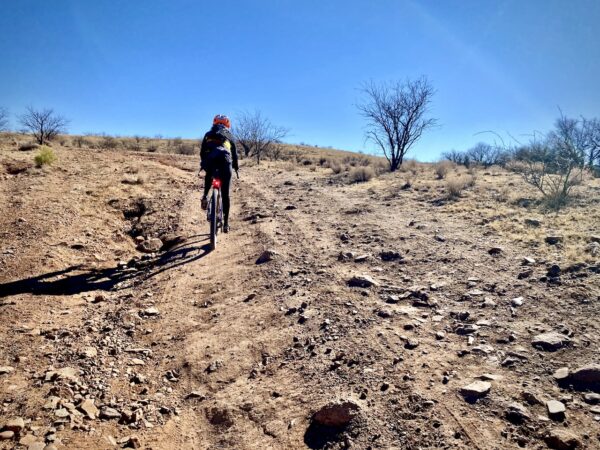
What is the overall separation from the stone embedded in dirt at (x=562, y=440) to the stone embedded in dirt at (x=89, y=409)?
9.46ft

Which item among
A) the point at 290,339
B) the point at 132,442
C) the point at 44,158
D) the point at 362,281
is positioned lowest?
the point at 132,442

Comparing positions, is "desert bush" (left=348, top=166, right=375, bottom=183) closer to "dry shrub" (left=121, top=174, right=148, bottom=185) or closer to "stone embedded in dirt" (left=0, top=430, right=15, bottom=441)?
"dry shrub" (left=121, top=174, right=148, bottom=185)

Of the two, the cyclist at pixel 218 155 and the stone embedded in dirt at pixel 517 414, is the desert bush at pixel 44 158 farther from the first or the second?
the stone embedded in dirt at pixel 517 414

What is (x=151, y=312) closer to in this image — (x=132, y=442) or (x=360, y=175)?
(x=132, y=442)

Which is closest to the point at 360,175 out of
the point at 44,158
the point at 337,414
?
the point at 44,158

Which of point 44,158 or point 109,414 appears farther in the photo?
point 44,158

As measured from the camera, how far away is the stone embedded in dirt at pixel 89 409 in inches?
104

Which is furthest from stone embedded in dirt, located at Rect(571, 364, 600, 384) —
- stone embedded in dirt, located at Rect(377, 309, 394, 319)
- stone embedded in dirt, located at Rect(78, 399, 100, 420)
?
stone embedded in dirt, located at Rect(78, 399, 100, 420)

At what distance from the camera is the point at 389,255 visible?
5.66 meters

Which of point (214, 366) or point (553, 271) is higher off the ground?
point (553, 271)

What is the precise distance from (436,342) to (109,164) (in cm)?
1131

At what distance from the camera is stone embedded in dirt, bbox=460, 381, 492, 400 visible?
2.67 meters

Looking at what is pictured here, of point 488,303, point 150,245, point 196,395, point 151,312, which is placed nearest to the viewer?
point 196,395

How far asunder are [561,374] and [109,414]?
3253 millimetres
